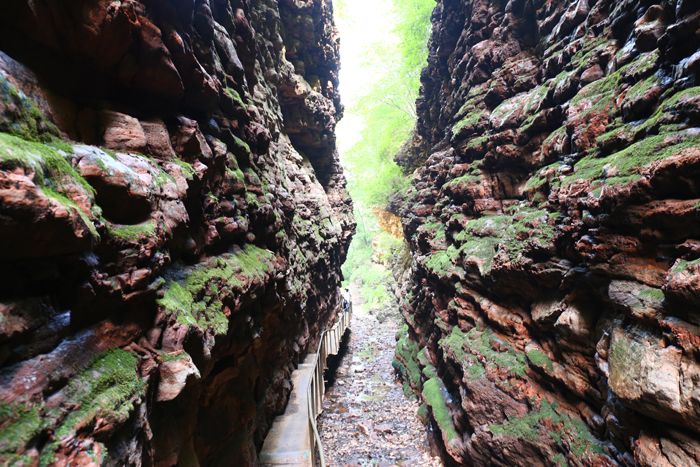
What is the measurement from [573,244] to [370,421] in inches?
423

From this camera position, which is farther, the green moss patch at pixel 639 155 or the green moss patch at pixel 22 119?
the green moss patch at pixel 639 155

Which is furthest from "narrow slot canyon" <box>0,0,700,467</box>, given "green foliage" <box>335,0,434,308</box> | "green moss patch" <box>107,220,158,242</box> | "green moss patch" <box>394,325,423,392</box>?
"green foliage" <box>335,0,434,308</box>

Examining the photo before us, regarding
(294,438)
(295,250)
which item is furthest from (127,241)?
(295,250)

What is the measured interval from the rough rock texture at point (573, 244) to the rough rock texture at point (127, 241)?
21.1 ft

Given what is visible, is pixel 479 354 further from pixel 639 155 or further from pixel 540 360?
pixel 639 155

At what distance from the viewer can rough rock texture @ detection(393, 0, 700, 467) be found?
4598 millimetres

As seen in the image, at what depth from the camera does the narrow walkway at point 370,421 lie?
10.5 metres

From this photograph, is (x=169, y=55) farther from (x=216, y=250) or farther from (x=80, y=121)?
(x=216, y=250)

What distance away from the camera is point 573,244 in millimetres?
6461

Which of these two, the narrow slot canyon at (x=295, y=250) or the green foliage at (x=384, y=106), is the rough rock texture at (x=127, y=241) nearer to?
the narrow slot canyon at (x=295, y=250)

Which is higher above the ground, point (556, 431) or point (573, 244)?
point (573, 244)

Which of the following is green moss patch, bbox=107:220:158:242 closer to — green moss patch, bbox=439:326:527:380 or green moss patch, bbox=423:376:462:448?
green moss patch, bbox=439:326:527:380

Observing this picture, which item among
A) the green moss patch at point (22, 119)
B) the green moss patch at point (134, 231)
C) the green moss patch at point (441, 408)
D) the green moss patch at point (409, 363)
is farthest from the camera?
the green moss patch at point (409, 363)

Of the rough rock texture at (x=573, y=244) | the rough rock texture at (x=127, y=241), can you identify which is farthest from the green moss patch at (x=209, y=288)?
the rough rock texture at (x=573, y=244)
